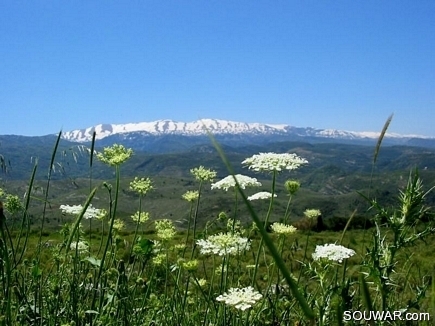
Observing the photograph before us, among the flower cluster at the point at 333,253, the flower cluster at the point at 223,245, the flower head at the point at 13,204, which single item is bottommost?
the flower cluster at the point at 223,245

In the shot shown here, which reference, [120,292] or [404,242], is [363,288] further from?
[120,292]

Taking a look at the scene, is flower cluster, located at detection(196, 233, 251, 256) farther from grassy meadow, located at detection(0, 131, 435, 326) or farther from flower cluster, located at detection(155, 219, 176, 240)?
flower cluster, located at detection(155, 219, 176, 240)

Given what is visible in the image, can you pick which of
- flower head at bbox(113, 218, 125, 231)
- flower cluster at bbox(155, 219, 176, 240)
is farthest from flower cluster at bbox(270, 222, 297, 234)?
flower head at bbox(113, 218, 125, 231)

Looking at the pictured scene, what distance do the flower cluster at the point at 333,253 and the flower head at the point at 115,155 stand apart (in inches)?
71.3

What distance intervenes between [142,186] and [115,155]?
2.93ft

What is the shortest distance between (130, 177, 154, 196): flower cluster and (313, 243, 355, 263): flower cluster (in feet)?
6.35

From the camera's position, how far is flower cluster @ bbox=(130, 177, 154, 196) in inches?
195

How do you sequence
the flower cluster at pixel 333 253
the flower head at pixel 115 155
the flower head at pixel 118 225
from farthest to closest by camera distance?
the flower head at pixel 118 225 < the flower head at pixel 115 155 < the flower cluster at pixel 333 253

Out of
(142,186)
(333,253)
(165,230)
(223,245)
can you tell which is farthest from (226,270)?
→ (142,186)

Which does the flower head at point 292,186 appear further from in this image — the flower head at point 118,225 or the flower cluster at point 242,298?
the flower head at point 118,225

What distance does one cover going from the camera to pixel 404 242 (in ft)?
10.0

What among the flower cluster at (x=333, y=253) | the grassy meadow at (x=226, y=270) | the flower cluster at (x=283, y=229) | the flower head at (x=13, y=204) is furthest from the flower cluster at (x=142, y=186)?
the flower cluster at (x=333, y=253)

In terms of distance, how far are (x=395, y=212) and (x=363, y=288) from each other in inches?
91.6

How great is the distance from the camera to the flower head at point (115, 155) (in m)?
4.05
